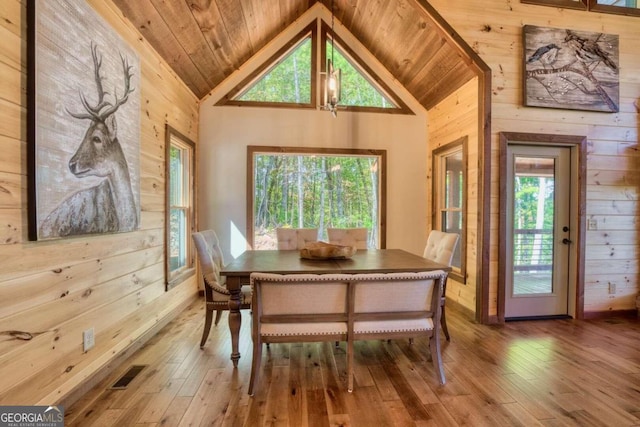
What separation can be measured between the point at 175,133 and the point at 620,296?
5.47 m

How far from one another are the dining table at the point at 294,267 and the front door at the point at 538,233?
1514 millimetres

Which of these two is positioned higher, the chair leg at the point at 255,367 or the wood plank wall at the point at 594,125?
the wood plank wall at the point at 594,125

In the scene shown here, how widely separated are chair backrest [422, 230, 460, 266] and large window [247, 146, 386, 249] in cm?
138

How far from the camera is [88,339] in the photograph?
6.52 ft

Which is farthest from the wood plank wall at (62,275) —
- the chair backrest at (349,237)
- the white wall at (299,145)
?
the chair backrest at (349,237)

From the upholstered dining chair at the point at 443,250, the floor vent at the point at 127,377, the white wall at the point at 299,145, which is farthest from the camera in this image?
the white wall at the point at 299,145

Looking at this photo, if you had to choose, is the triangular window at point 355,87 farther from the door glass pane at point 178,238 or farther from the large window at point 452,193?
the door glass pane at point 178,238

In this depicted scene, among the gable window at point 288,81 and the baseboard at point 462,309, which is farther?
the gable window at point 288,81

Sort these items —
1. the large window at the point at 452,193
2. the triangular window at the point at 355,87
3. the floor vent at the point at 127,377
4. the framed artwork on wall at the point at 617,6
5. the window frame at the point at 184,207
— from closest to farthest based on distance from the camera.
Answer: the floor vent at the point at 127,377, the window frame at the point at 184,207, the framed artwork on wall at the point at 617,6, the large window at the point at 452,193, the triangular window at the point at 355,87

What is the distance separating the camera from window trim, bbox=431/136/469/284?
3561mm

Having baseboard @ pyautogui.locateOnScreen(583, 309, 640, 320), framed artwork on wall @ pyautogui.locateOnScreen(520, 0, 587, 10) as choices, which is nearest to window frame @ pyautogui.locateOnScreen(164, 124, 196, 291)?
framed artwork on wall @ pyautogui.locateOnScreen(520, 0, 587, 10)

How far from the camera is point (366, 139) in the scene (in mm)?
4426

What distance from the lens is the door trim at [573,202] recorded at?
3.23m

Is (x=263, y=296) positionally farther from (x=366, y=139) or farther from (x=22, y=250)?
(x=366, y=139)
